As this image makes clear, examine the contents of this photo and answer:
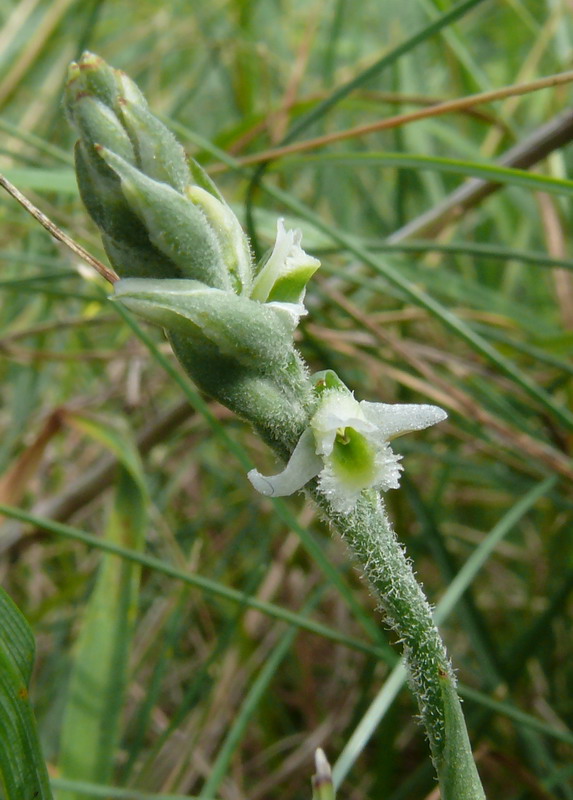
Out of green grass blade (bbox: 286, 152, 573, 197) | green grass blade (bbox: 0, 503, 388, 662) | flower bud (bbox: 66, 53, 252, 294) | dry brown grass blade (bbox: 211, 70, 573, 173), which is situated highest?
dry brown grass blade (bbox: 211, 70, 573, 173)

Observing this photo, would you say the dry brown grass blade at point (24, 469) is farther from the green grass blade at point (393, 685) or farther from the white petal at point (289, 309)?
the white petal at point (289, 309)

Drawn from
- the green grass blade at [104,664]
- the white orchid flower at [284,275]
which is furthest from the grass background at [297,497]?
the white orchid flower at [284,275]

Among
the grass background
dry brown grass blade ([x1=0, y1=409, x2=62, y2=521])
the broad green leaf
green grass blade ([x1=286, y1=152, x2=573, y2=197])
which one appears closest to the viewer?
the broad green leaf

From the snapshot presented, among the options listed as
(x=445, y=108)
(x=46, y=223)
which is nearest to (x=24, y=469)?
(x=46, y=223)

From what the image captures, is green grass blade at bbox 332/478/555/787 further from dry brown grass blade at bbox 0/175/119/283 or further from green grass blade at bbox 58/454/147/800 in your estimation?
dry brown grass blade at bbox 0/175/119/283

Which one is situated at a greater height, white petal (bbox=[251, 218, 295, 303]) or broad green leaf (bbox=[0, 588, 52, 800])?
white petal (bbox=[251, 218, 295, 303])

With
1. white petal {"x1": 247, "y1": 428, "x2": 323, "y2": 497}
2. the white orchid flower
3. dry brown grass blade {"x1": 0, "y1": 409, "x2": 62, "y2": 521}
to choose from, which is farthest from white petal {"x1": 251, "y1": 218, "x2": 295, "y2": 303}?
dry brown grass blade {"x1": 0, "y1": 409, "x2": 62, "y2": 521}
